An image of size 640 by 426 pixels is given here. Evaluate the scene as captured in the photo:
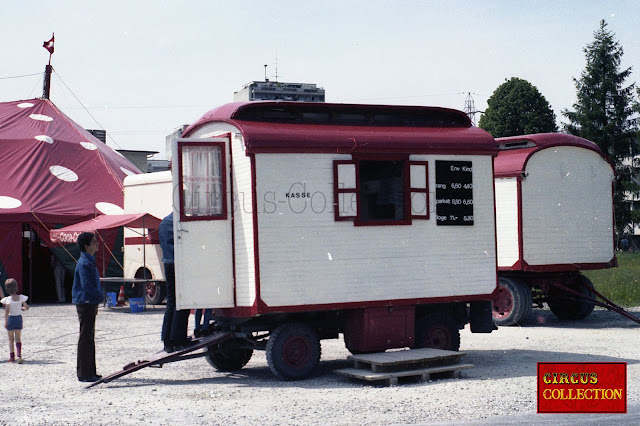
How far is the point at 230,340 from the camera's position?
432 inches

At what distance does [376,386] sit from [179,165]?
345 centimetres

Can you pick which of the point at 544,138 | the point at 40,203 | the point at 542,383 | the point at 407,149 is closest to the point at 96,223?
the point at 40,203

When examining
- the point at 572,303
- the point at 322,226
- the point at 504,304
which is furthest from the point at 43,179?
the point at 322,226

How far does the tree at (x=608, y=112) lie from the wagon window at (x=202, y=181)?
137 ft

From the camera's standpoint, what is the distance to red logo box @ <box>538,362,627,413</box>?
782 centimetres

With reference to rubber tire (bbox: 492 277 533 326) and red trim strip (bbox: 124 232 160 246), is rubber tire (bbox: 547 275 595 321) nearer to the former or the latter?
rubber tire (bbox: 492 277 533 326)

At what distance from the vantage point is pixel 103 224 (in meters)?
21.8

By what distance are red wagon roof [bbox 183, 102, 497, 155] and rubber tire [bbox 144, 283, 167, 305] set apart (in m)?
12.0

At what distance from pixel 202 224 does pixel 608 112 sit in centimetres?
4511

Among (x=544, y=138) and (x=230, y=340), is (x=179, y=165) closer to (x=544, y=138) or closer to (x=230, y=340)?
(x=230, y=340)

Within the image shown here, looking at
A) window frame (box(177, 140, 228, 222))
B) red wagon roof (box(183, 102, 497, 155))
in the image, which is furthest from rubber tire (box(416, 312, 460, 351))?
window frame (box(177, 140, 228, 222))

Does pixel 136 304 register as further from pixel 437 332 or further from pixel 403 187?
pixel 403 187

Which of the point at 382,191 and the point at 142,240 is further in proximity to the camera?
the point at 142,240

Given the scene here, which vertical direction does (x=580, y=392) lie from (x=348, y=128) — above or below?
below
